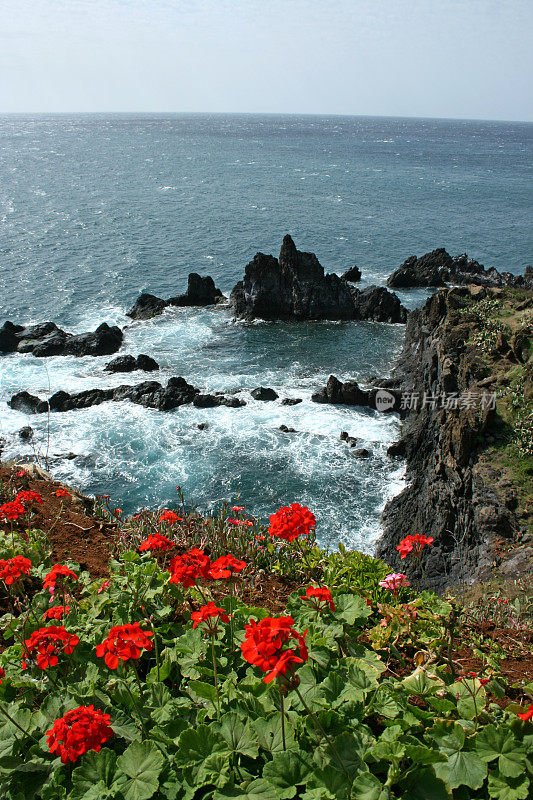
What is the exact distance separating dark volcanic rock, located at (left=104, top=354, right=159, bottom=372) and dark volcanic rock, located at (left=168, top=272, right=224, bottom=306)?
13.0 metres

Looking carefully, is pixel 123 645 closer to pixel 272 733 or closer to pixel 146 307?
pixel 272 733

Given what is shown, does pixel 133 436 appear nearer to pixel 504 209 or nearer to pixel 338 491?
pixel 338 491

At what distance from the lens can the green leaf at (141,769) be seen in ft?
10.6

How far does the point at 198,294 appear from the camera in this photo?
47.5 m

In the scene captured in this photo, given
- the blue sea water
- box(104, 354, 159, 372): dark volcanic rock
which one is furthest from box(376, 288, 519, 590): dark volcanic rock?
box(104, 354, 159, 372): dark volcanic rock

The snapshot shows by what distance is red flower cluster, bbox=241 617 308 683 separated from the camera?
2.85 m

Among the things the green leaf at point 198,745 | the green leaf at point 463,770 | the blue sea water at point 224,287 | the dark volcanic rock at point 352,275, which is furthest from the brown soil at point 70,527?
the dark volcanic rock at point 352,275

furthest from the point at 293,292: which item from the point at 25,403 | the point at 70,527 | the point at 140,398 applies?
the point at 70,527

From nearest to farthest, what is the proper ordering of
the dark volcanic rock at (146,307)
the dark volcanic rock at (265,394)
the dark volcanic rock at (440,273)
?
the dark volcanic rock at (265,394), the dark volcanic rock at (146,307), the dark volcanic rock at (440,273)

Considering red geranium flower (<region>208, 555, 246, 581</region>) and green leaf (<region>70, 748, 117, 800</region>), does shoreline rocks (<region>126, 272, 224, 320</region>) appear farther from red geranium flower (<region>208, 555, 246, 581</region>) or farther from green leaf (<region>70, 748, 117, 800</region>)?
green leaf (<region>70, 748, 117, 800</region>)

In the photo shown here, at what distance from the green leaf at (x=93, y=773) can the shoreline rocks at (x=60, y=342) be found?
3599 cm

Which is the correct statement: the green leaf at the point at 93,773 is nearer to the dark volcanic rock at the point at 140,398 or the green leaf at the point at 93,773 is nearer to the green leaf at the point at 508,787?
the green leaf at the point at 508,787

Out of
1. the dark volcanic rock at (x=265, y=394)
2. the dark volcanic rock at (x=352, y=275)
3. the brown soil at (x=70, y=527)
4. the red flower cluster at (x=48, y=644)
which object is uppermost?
the dark volcanic rock at (x=352, y=275)

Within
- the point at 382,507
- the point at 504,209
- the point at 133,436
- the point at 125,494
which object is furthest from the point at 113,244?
the point at 504,209
